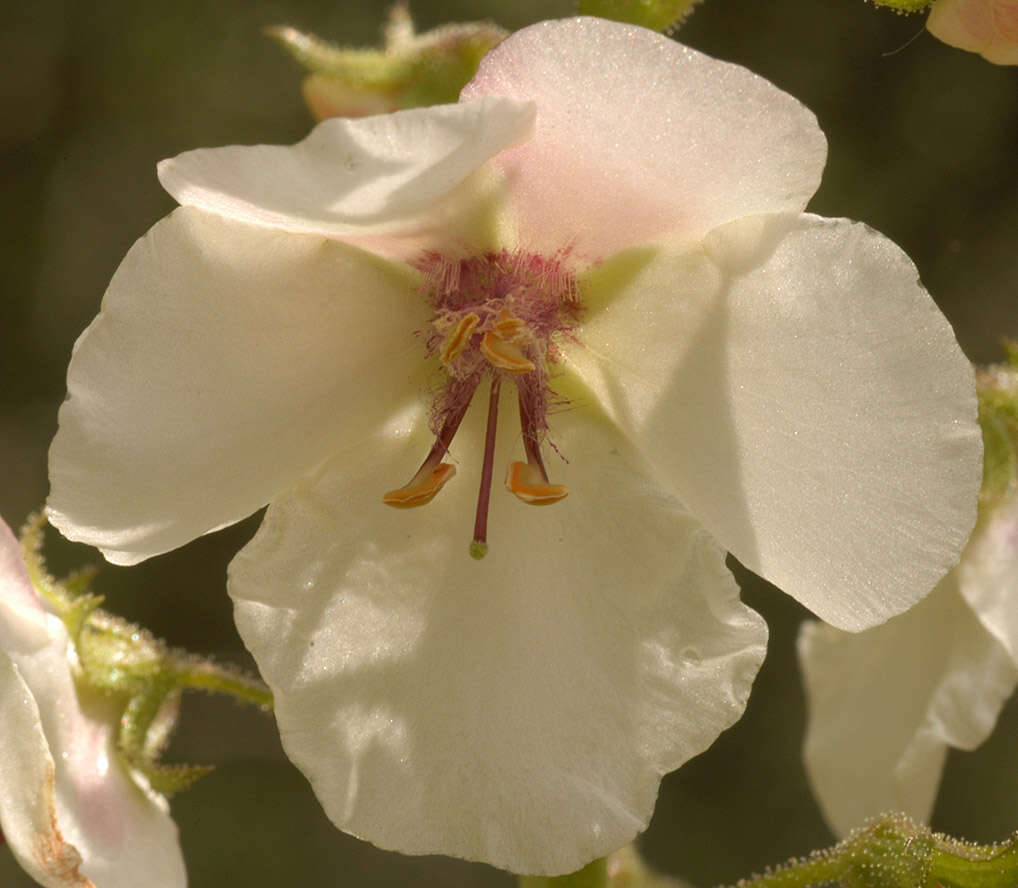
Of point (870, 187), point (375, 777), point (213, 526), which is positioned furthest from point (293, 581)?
point (870, 187)

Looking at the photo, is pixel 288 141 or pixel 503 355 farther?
pixel 288 141

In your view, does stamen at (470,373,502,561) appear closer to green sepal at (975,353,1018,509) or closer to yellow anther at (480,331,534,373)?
yellow anther at (480,331,534,373)

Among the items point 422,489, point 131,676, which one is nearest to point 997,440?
point 422,489

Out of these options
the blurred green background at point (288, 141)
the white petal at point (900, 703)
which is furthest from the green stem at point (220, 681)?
the blurred green background at point (288, 141)

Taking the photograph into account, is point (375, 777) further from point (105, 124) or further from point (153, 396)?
point (105, 124)

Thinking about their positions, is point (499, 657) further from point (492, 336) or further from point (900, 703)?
point (900, 703)

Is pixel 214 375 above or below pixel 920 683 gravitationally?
above
